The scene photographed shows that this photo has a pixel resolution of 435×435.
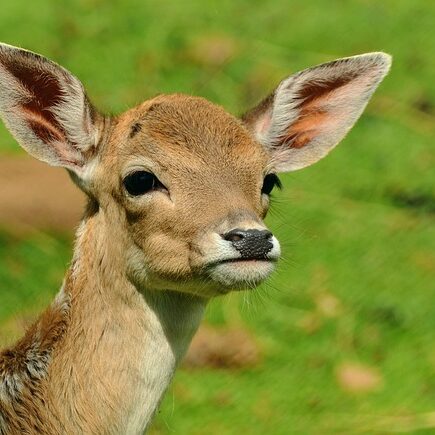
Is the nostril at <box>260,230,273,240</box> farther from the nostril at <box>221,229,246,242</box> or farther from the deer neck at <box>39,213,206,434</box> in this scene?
the deer neck at <box>39,213,206,434</box>

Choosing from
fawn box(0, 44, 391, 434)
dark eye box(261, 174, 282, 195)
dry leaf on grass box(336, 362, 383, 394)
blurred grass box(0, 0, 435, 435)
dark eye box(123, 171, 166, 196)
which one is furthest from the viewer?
dry leaf on grass box(336, 362, 383, 394)

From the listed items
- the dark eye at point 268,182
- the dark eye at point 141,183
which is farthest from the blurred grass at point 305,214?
the dark eye at point 141,183

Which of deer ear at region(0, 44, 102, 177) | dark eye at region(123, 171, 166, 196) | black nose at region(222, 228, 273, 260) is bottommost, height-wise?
black nose at region(222, 228, 273, 260)

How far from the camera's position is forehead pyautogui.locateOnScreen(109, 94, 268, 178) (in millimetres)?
5738

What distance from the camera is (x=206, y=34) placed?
1131 cm

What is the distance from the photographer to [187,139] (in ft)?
19.0

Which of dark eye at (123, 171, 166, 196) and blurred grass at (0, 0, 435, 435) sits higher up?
blurred grass at (0, 0, 435, 435)

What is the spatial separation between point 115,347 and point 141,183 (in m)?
0.71

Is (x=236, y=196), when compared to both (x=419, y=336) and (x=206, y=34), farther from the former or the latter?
(x=206, y=34)

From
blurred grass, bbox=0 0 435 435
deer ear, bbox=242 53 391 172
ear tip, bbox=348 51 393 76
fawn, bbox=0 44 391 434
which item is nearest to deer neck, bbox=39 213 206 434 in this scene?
fawn, bbox=0 44 391 434

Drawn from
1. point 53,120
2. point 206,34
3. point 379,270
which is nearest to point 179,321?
point 53,120

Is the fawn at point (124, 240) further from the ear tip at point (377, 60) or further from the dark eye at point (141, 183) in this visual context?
the ear tip at point (377, 60)

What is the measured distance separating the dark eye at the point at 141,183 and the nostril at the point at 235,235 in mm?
485

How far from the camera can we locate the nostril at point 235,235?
5.26 meters
